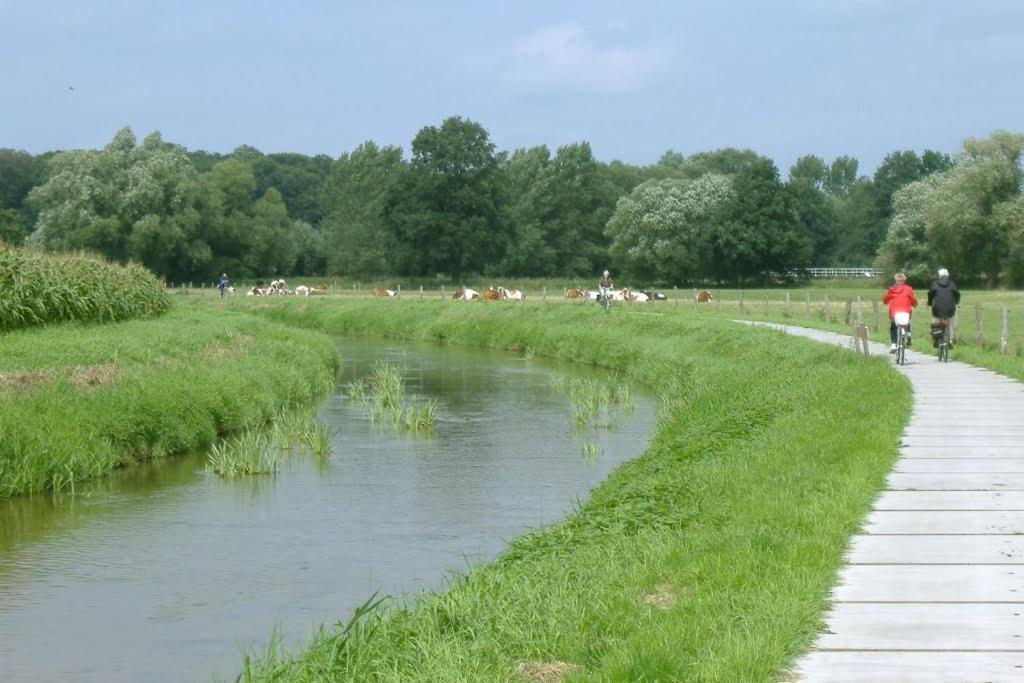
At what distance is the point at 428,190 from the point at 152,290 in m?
51.0

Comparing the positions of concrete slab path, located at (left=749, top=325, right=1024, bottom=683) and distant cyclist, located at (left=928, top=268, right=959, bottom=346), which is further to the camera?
distant cyclist, located at (left=928, top=268, right=959, bottom=346)

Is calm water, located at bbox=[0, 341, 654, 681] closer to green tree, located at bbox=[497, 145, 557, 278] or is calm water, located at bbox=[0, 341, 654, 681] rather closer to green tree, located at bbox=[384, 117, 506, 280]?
green tree, located at bbox=[384, 117, 506, 280]

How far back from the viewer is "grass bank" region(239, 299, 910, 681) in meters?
7.73

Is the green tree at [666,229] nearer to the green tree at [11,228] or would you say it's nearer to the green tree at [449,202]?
the green tree at [449,202]

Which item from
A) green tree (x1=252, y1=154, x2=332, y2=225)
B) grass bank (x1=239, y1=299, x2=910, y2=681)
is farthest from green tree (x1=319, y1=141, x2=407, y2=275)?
grass bank (x1=239, y1=299, x2=910, y2=681)

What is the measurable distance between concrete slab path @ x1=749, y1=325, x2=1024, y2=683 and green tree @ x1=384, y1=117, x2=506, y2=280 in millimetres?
77417

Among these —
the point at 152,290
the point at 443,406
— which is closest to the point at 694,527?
the point at 443,406

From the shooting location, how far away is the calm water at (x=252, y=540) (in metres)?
11.8

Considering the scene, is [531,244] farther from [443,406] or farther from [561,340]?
[443,406]

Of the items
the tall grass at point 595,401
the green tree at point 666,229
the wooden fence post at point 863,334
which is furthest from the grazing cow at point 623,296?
the wooden fence post at point 863,334

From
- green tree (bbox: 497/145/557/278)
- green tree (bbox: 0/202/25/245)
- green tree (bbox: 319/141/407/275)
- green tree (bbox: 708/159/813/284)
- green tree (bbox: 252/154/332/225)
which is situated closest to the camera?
green tree (bbox: 0/202/25/245)

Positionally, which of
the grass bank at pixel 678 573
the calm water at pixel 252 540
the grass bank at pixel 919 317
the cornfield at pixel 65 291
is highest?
the cornfield at pixel 65 291

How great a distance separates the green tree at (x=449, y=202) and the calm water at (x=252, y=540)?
66.4 meters

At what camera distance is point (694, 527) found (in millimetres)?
11656
